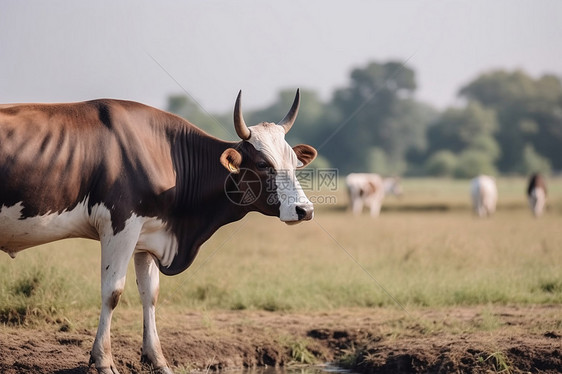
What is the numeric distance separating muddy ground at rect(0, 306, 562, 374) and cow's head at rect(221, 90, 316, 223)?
152cm

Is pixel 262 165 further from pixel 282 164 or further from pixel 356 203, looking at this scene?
pixel 356 203

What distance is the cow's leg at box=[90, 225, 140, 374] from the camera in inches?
238

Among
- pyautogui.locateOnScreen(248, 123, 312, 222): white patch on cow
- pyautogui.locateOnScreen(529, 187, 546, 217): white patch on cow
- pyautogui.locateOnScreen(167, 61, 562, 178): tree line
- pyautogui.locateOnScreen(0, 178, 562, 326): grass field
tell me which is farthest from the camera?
pyautogui.locateOnScreen(167, 61, 562, 178): tree line

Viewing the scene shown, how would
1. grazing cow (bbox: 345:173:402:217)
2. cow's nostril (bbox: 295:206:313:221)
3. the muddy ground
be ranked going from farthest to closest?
grazing cow (bbox: 345:173:402:217) → the muddy ground → cow's nostril (bbox: 295:206:313:221)

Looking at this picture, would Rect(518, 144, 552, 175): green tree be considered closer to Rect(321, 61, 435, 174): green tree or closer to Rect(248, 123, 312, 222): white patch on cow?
Rect(321, 61, 435, 174): green tree

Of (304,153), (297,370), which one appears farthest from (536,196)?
(304,153)

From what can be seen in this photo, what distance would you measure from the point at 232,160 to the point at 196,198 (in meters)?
0.50

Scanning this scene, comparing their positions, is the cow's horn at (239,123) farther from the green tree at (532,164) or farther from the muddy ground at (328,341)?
the green tree at (532,164)

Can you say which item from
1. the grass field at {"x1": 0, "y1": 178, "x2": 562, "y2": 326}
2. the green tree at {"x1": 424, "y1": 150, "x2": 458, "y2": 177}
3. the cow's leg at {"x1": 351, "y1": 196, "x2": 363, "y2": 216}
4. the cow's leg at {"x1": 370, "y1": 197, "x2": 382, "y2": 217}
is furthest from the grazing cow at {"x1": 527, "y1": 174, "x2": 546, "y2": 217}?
the green tree at {"x1": 424, "y1": 150, "x2": 458, "y2": 177}

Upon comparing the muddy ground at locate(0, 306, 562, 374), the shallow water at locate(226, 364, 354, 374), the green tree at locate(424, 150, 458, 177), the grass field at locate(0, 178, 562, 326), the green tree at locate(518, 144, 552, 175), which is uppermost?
the green tree at locate(518, 144, 552, 175)

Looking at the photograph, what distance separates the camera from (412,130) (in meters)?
87.1

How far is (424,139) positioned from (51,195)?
Result: 84480mm

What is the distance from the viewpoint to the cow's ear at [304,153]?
6671mm

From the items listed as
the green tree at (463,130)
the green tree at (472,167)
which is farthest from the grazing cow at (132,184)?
the green tree at (463,130)
